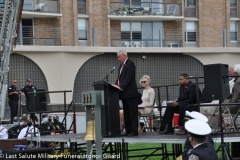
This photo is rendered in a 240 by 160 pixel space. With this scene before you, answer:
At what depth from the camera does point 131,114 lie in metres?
13.5

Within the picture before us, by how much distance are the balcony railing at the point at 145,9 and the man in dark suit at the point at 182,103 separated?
109 feet

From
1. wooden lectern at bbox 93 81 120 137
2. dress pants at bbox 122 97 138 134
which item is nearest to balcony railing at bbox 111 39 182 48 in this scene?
dress pants at bbox 122 97 138 134

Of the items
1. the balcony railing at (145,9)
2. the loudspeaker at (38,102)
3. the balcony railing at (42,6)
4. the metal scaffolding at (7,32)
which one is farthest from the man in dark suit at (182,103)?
the balcony railing at (145,9)

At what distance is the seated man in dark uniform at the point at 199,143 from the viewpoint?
7.66 m

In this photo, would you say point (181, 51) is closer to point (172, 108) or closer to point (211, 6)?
point (211, 6)

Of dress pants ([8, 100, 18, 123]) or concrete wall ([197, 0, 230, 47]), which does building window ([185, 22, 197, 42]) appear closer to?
concrete wall ([197, 0, 230, 47])

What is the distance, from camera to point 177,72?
159ft

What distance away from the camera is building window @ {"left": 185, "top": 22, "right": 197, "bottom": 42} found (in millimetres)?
49844

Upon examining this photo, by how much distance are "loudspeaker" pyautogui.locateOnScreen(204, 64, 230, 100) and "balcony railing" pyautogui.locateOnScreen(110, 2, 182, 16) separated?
35949mm

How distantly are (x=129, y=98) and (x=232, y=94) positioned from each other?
226cm

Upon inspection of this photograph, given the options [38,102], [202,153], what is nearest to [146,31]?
[38,102]

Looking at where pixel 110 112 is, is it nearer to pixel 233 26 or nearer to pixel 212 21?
pixel 212 21

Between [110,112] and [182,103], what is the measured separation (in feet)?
5.49

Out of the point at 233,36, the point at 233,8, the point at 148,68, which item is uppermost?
the point at 233,8
